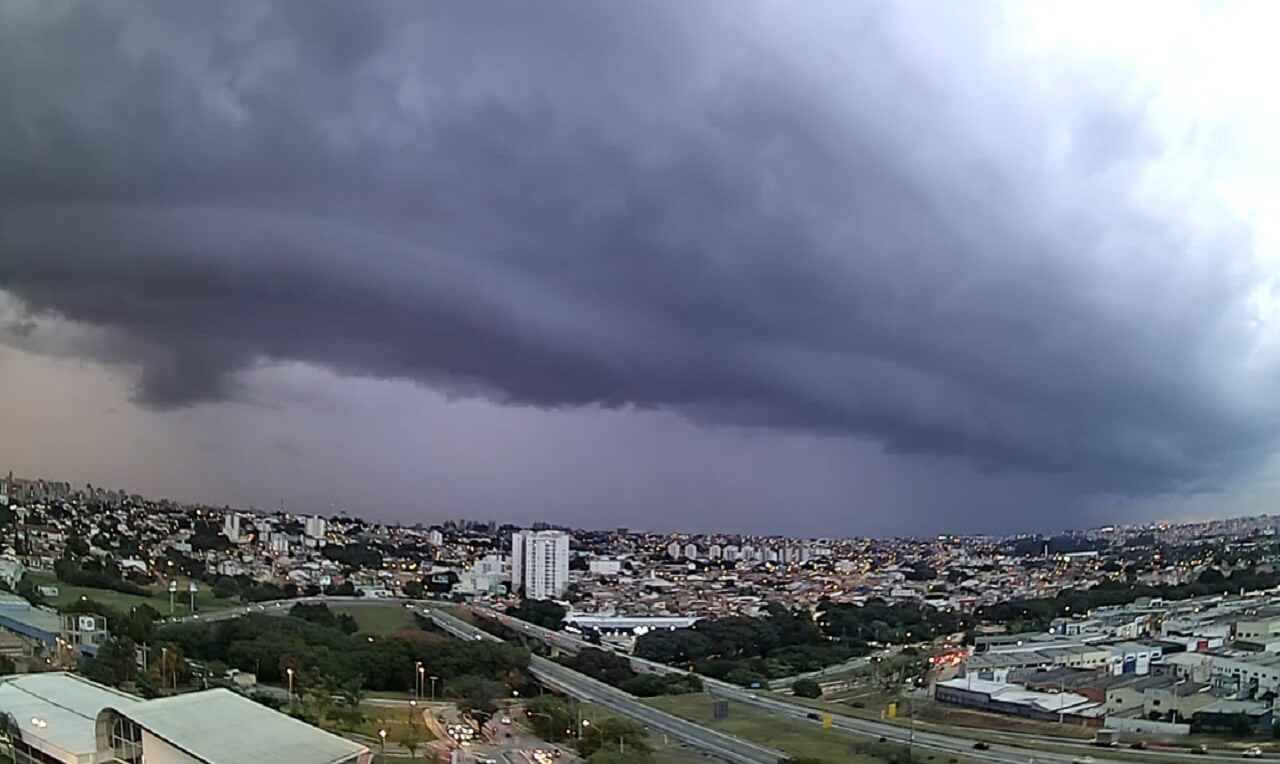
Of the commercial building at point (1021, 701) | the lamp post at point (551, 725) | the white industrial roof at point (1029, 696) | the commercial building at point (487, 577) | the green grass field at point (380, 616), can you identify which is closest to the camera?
the lamp post at point (551, 725)

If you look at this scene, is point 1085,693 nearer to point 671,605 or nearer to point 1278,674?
point 1278,674

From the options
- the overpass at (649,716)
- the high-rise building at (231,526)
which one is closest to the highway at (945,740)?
the overpass at (649,716)

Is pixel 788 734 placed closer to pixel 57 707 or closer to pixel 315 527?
pixel 57 707

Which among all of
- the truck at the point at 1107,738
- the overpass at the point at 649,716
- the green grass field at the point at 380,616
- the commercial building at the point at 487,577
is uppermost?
the truck at the point at 1107,738

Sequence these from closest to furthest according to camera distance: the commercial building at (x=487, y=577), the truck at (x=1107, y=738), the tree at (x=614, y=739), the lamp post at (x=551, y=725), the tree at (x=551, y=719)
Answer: the tree at (x=614, y=739) → the truck at (x=1107, y=738) → the lamp post at (x=551, y=725) → the tree at (x=551, y=719) → the commercial building at (x=487, y=577)

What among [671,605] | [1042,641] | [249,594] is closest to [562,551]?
[671,605]

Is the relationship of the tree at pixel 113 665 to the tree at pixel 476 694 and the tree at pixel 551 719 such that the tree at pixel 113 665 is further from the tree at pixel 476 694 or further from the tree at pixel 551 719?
the tree at pixel 551 719
